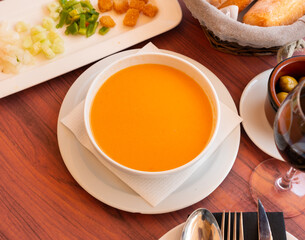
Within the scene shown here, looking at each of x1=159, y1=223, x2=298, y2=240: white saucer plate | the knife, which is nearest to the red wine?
the knife

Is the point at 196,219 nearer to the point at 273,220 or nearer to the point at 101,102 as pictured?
the point at 273,220

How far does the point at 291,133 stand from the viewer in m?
0.66

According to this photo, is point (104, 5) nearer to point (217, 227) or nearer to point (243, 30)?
point (243, 30)

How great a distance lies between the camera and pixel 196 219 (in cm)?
77

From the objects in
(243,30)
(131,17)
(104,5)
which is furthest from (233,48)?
(104,5)

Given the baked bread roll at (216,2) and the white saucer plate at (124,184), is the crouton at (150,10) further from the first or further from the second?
the white saucer plate at (124,184)

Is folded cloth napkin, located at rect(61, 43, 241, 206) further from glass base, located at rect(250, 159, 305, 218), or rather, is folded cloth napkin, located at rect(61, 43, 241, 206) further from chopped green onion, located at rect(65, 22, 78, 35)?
chopped green onion, located at rect(65, 22, 78, 35)

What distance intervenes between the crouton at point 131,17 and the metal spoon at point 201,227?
656mm

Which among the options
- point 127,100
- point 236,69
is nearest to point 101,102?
point 127,100

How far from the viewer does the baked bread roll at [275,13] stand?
1.04m

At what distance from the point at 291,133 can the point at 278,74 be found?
11.8 inches

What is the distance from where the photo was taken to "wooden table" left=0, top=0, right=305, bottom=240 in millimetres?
840

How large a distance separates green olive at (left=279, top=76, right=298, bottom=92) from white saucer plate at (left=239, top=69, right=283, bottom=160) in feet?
0.29

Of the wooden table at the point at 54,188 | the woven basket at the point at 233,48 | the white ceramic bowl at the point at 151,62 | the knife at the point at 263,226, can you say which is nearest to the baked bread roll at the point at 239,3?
the woven basket at the point at 233,48
